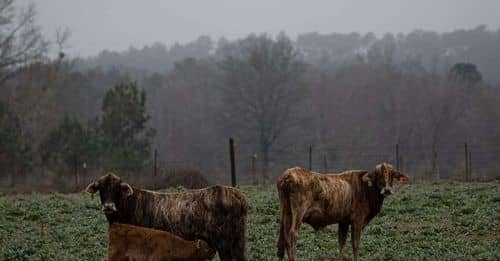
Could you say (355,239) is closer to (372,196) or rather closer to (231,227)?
(372,196)

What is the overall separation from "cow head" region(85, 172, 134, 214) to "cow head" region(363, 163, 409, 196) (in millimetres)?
4240

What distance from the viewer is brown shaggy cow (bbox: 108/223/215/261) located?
35.8 ft

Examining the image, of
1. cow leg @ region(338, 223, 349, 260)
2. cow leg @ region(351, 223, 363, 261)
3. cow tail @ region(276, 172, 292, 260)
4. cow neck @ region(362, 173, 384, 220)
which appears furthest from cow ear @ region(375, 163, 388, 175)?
cow tail @ region(276, 172, 292, 260)

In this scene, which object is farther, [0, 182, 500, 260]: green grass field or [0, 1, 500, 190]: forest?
[0, 1, 500, 190]: forest

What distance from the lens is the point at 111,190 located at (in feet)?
38.6

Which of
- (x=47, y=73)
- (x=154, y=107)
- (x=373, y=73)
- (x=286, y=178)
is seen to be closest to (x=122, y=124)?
(x=47, y=73)

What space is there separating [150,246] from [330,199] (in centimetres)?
335

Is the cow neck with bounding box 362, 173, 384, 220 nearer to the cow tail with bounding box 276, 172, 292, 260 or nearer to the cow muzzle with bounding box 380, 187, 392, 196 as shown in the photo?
the cow muzzle with bounding box 380, 187, 392, 196

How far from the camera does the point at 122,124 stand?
4678cm

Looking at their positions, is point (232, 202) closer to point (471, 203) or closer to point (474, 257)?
point (474, 257)

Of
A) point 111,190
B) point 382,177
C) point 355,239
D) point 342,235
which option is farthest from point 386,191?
point 111,190

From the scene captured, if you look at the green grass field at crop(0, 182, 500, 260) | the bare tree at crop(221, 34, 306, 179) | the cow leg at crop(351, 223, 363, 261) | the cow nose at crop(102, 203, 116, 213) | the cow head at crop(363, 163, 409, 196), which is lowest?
the green grass field at crop(0, 182, 500, 260)

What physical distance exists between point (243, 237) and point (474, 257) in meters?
4.23

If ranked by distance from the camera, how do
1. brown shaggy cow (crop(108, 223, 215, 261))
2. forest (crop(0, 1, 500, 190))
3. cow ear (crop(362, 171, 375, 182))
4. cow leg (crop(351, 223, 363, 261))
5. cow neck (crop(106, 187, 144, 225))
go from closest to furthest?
1. brown shaggy cow (crop(108, 223, 215, 261))
2. cow neck (crop(106, 187, 144, 225))
3. cow leg (crop(351, 223, 363, 261))
4. cow ear (crop(362, 171, 375, 182))
5. forest (crop(0, 1, 500, 190))
